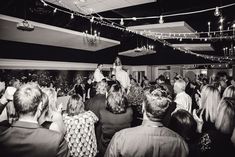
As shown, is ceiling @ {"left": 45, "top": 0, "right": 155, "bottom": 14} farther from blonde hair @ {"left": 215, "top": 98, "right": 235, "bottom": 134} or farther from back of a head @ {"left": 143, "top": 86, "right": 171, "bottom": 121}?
back of a head @ {"left": 143, "top": 86, "right": 171, "bottom": 121}

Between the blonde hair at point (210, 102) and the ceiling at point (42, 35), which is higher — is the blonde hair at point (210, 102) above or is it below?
below

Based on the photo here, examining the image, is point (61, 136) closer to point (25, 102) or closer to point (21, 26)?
point (25, 102)

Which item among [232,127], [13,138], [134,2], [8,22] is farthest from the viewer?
[8,22]

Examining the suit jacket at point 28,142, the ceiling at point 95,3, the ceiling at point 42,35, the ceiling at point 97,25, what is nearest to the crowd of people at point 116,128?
the suit jacket at point 28,142

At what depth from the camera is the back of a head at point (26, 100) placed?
1.32m

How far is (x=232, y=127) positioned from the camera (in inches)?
67.9

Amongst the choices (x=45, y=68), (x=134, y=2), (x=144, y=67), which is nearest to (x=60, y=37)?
(x=45, y=68)

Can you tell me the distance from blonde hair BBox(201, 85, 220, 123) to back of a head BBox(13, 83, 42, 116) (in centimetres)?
210

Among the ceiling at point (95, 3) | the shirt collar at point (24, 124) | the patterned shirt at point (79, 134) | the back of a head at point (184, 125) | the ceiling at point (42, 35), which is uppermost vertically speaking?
the ceiling at point (95, 3)

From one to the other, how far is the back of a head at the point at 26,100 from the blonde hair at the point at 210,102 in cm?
210

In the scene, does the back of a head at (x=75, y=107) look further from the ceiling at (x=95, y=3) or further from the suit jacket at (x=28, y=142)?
the ceiling at (x=95, y=3)

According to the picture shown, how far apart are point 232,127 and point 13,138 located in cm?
183

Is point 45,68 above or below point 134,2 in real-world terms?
below

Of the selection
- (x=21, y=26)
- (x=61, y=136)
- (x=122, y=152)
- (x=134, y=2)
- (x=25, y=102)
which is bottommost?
(x=122, y=152)
